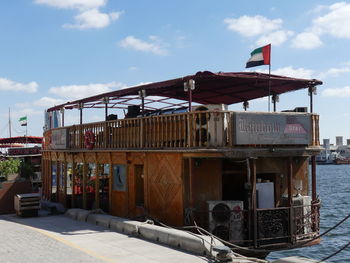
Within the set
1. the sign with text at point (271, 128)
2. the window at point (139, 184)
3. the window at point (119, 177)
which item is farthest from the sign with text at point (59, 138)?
the sign with text at point (271, 128)

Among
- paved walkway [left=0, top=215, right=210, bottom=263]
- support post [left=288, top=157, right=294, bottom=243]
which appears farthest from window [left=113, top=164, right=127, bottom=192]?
support post [left=288, top=157, right=294, bottom=243]

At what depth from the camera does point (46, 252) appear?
1155 cm

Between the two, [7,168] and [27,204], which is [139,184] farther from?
[7,168]

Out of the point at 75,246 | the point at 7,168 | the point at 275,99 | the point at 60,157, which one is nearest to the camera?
the point at 75,246

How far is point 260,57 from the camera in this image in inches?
617

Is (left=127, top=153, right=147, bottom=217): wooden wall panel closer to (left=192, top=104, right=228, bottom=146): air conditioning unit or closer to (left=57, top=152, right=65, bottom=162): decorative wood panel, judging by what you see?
(left=192, top=104, right=228, bottom=146): air conditioning unit

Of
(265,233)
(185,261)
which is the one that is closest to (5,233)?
(185,261)

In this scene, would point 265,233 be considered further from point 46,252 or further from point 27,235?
point 27,235

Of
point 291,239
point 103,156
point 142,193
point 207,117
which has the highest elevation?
point 207,117

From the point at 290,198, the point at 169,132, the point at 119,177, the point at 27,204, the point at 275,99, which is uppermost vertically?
the point at 275,99

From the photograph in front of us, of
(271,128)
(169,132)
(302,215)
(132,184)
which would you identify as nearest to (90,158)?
(132,184)

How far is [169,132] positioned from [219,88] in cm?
415

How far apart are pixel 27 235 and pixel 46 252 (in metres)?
2.87

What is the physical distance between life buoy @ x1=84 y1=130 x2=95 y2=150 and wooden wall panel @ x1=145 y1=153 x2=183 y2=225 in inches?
178
